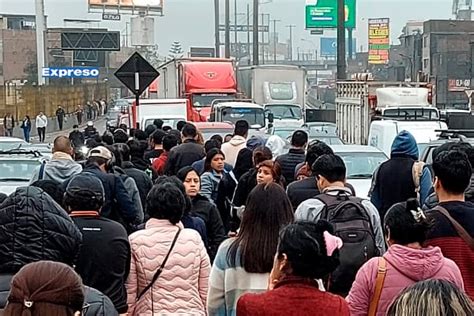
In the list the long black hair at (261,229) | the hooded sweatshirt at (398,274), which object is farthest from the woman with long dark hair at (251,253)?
the hooded sweatshirt at (398,274)

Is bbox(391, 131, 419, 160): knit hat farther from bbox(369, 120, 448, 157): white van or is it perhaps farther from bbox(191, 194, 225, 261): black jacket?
bbox(369, 120, 448, 157): white van

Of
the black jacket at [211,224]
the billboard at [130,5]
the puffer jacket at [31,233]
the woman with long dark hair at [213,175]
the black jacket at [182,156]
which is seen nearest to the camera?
the puffer jacket at [31,233]

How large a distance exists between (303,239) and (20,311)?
128 centimetres

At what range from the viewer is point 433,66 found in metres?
82.7

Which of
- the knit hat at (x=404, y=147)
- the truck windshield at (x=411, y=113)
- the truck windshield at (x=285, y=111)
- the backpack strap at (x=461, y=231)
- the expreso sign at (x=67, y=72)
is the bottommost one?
the truck windshield at (x=285, y=111)

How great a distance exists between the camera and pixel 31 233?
4051mm

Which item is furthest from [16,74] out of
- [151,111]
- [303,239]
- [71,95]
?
[303,239]

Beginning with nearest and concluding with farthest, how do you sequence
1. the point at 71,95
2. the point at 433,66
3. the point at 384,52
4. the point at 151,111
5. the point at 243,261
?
1. the point at 243,261
2. the point at 151,111
3. the point at 71,95
4. the point at 433,66
5. the point at 384,52

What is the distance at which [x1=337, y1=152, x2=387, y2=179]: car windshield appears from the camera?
1463 centimetres

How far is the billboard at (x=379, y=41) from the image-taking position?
3487 inches

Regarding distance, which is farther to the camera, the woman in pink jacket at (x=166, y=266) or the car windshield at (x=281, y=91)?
the car windshield at (x=281, y=91)

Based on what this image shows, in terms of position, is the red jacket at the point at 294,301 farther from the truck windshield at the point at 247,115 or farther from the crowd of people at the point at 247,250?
the truck windshield at the point at 247,115

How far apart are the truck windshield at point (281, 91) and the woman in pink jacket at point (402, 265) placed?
1297 inches

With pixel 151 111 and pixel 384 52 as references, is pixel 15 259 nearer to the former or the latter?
pixel 151 111
